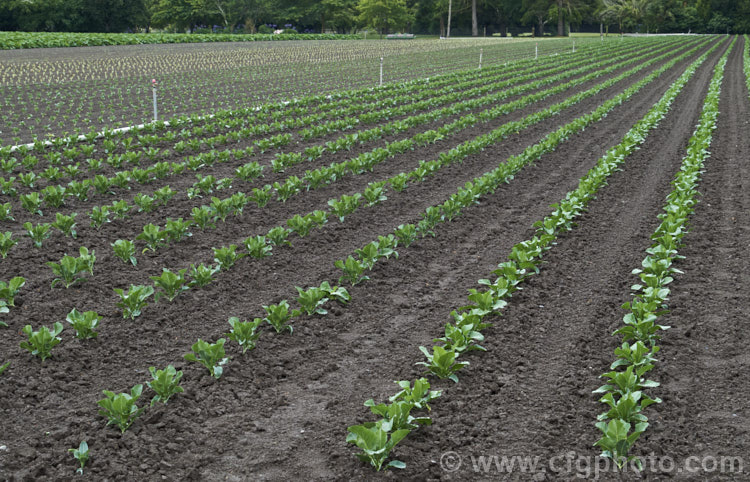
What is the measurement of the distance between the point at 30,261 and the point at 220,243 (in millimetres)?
2116

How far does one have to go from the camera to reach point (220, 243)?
8711 millimetres

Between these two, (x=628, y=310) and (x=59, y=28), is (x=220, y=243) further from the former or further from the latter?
(x=59, y=28)

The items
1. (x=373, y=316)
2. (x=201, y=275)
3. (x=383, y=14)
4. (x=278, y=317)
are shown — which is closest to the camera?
(x=278, y=317)

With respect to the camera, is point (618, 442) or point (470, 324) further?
point (470, 324)

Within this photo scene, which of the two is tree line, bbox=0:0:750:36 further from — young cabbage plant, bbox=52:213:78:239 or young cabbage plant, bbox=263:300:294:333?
young cabbage plant, bbox=263:300:294:333

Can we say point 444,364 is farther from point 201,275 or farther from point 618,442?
point 201,275

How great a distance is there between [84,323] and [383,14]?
9399 cm

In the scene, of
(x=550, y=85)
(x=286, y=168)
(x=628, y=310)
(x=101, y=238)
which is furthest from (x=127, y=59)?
(x=628, y=310)

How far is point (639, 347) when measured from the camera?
5395mm

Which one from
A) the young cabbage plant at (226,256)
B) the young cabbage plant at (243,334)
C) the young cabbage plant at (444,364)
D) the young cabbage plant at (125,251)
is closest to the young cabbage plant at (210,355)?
the young cabbage plant at (243,334)

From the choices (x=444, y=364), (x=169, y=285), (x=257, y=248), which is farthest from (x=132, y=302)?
(x=444, y=364)

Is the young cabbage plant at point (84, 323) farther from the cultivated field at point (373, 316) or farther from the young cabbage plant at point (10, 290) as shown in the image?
the young cabbage plant at point (10, 290)

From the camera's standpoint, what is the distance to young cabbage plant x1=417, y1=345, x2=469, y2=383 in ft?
17.6

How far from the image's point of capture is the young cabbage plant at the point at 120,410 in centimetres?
465
